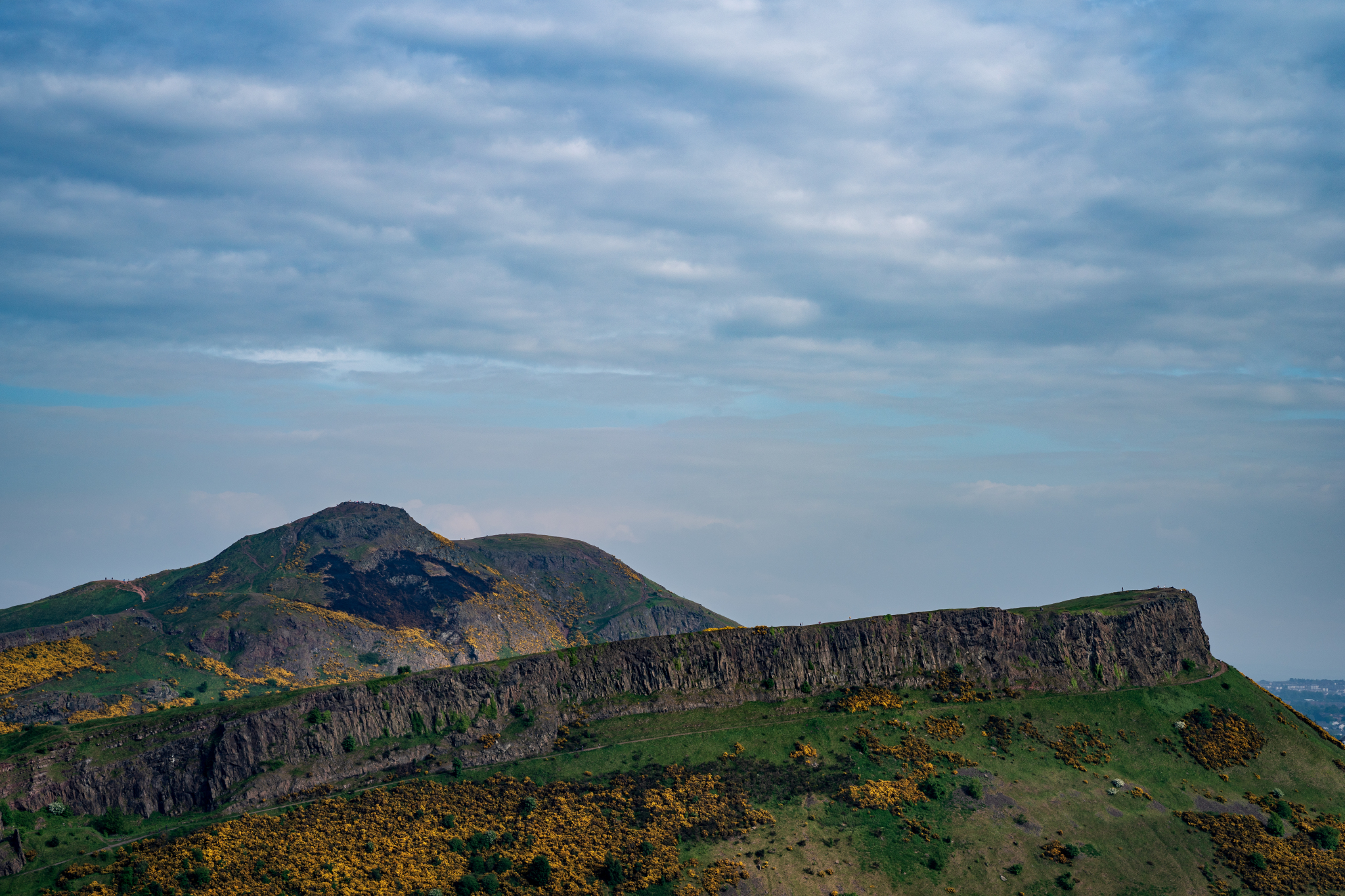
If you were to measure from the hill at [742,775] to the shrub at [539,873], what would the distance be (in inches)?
9.5

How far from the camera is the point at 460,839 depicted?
253 ft

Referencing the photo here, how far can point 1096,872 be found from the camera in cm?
7950

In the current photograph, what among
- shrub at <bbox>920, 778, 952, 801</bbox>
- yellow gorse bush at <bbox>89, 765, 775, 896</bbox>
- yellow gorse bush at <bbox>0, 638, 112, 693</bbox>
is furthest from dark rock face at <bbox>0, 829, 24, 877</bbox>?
shrub at <bbox>920, 778, 952, 801</bbox>

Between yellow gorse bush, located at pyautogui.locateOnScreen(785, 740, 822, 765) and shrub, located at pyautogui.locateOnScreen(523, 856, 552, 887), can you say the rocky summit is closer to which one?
yellow gorse bush, located at pyautogui.locateOnScreen(785, 740, 822, 765)

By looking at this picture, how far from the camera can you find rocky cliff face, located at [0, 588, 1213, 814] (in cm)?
8431

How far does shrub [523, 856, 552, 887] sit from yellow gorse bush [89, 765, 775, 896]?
17.7 inches

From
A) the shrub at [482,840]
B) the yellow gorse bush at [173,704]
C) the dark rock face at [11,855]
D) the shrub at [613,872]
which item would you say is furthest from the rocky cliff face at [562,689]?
the yellow gorse bush at [173,704]

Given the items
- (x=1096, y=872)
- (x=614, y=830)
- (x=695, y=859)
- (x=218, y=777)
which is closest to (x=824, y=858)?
(x=695, y=859)

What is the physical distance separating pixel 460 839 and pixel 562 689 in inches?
981

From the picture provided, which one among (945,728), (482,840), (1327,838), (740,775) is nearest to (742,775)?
(740,775)

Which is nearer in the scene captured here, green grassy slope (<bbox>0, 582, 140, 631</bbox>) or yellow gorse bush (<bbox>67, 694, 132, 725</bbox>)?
yellow gorse bush (<bbox>67, 694, 132, 725</bbox>)

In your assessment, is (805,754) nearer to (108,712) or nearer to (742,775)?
(742,775)

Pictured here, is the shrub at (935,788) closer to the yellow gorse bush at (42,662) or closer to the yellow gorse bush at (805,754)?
the yellow gorse bush at (805,754)

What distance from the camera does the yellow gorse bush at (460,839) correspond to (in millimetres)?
70438
